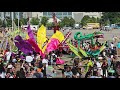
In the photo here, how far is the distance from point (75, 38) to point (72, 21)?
15.0 inches

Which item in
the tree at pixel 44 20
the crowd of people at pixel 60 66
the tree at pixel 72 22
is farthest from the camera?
the tree at pixel 72 22

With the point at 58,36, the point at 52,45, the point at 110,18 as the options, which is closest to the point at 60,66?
the point at 52,45

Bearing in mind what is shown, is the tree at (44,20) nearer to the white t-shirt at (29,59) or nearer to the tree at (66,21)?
the tree at (66,21)

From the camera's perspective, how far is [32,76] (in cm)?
1803

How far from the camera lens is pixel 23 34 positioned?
60.2 feet

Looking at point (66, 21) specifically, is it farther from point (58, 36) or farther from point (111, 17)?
point (111, 17)

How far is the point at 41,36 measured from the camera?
18.3 m

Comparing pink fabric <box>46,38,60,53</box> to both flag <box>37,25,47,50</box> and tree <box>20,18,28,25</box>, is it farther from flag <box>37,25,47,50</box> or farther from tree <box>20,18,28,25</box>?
tree <box>20,18,28,25</box>

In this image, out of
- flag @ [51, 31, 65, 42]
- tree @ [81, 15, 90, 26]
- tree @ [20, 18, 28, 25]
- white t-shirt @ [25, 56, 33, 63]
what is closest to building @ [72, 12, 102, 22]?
tree @ [81, 15, 90, 26]

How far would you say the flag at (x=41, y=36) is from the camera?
1825 cm

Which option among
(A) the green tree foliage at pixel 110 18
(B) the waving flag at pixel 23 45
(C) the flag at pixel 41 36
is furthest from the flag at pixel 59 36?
(A) the green tree foliage at pixel 110 18
